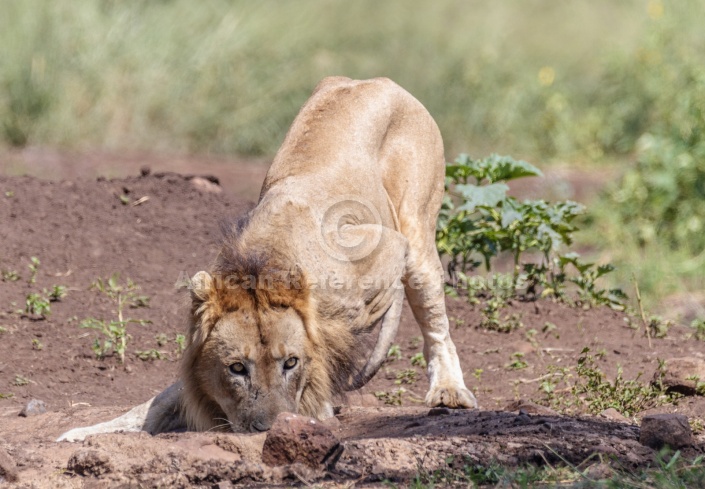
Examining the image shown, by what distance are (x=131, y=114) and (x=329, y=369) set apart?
953cm

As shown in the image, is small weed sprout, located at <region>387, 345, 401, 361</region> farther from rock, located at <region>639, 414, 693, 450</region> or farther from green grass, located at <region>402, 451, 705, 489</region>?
green grass, located at <region>402, 451, 705, 489</region>

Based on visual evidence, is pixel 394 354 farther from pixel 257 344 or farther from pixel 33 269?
pixel 33 269

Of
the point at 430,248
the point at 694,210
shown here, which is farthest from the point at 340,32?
the point at 430,248

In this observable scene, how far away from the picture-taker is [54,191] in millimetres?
8789

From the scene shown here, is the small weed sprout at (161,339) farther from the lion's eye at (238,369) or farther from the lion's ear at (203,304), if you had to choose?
the lion's eye at (238,369)

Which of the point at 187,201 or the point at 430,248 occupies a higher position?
the point at 187,201

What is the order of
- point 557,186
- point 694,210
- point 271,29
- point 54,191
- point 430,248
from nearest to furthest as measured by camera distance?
point 430,248 → point 54,191 → point 694,210 → point 557,186 → point 271,29

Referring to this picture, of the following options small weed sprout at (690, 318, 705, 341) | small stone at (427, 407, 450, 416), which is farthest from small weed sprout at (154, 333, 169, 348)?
small weed sprout at (690, 318, 705, 341)

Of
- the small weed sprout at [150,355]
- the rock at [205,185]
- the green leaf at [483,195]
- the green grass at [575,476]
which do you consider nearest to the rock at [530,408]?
the green grass at [575,476]

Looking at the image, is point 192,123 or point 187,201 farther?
point 192,123

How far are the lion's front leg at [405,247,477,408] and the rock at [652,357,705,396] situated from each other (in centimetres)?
114

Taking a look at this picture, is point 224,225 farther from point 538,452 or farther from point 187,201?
point 187,201

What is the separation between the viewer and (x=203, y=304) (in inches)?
192

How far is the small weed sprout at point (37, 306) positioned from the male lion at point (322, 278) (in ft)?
6.07
